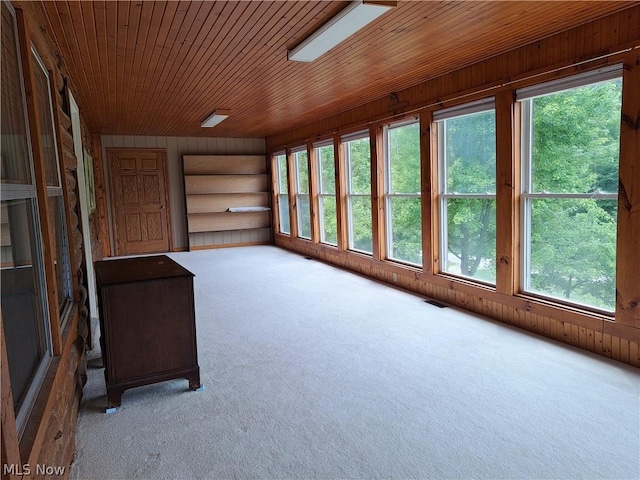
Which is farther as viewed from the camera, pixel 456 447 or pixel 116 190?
pixel 116 190

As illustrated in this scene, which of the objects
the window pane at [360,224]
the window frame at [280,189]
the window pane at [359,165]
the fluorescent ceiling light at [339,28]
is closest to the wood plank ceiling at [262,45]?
the fluorescent ceiling light at [339,28]

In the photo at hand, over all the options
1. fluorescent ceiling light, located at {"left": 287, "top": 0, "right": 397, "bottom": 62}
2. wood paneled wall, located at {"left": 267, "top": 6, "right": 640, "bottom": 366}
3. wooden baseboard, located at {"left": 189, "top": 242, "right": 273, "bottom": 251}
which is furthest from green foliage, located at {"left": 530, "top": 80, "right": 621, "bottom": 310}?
wooden baseboard, located at {"left": 189, "top": 242, "right": 273, "bottom": 251}

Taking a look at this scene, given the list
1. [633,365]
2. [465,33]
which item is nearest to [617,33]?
[465,33]

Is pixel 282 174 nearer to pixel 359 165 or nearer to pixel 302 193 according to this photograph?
pixel 302 193

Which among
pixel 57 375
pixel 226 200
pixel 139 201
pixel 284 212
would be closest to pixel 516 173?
pixel 57 375

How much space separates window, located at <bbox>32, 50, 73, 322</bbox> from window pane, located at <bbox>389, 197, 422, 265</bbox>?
145 inches

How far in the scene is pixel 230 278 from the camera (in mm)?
6445

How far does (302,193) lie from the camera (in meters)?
8.59

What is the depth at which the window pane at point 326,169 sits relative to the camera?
7312 mm

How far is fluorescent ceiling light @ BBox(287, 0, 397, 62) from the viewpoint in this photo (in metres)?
2.68

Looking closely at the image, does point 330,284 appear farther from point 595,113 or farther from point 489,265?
point 595,113

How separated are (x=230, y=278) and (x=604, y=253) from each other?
184 inches

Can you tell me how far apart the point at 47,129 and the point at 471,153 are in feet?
11.9

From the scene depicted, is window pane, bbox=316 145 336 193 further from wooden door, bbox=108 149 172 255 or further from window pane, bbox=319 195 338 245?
wooden door, bbox=108 149 172 255
